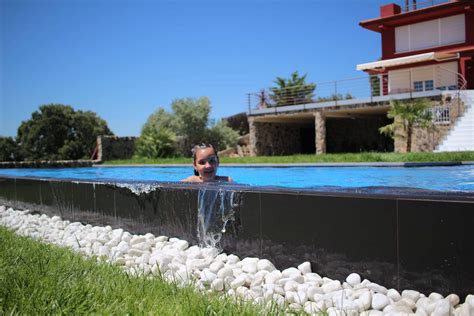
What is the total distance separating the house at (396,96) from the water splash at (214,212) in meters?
14.7

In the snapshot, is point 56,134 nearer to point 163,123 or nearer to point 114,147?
point 114,147

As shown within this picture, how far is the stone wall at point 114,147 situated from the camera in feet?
84.2

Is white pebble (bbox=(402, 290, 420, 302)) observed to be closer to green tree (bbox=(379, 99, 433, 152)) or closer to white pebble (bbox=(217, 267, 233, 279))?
white pebble (bbox=(217, 267, 233, 279))

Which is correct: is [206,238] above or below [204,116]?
below

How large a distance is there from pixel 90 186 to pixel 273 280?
362 cm

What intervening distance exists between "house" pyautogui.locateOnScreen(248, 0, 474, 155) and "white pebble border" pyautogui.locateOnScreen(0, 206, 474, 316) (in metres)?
15.0

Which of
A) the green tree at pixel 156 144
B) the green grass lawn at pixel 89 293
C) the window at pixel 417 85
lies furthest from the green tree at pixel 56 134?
the green grass lawn at pixel 89 293

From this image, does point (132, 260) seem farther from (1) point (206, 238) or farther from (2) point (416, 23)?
(2) point (416, 23)

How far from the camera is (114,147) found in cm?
2644

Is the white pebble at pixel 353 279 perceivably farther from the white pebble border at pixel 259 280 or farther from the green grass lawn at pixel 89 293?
the green grass lawn at pixel 89 293

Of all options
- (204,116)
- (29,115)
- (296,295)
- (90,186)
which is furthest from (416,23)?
(29,115)

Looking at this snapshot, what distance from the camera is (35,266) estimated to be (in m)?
3.13

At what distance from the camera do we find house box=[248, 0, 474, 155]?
17266mm

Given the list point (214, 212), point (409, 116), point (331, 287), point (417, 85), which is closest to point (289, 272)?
point (331, 287)
